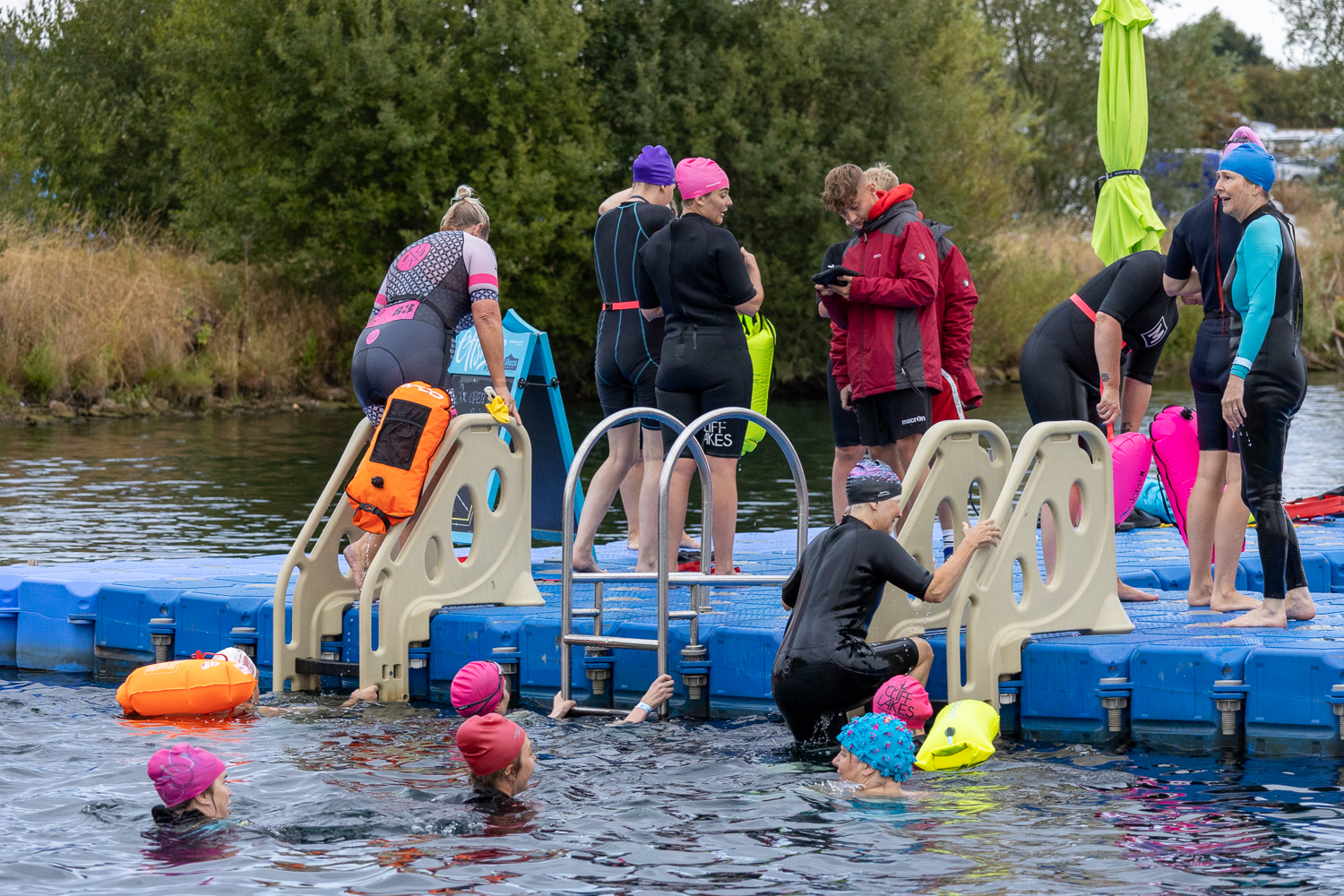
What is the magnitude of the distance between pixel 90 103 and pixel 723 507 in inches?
1144

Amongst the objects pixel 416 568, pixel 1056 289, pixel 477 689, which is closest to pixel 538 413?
pixel 416 568

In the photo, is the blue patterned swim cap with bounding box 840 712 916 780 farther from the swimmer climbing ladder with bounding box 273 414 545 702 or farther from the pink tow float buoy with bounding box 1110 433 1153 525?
the pink tow float buoy with bounding box 1110 433 1153 525

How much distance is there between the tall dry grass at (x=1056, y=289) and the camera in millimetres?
33531

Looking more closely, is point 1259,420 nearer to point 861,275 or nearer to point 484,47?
point 861,275

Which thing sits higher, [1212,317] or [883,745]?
[1212,317]

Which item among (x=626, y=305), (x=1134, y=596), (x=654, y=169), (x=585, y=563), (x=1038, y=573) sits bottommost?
(x=1134, y=596)

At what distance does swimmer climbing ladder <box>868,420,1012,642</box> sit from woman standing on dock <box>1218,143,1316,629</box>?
1.03 meters

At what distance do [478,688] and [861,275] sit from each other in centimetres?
282

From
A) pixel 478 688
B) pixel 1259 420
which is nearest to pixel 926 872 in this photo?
pixel 478 688

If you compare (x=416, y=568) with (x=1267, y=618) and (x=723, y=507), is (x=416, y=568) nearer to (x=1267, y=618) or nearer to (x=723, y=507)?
(x=723, y=507)

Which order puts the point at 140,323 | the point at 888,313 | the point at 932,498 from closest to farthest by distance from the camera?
the point at 932,498 → the point at 888,313 → the point at 140,323

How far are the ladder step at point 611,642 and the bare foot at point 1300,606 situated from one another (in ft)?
9.17

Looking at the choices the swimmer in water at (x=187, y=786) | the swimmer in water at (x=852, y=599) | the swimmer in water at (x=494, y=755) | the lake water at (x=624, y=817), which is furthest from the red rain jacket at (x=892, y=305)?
the swimmer in water at (x=187, y=786)

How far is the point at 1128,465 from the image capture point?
8.44 m
